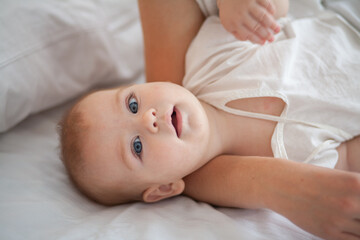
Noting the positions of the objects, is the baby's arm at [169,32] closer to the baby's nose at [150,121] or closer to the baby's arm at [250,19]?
the baby's arm at [250,19]

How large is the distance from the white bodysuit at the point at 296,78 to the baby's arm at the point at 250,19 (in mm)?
70

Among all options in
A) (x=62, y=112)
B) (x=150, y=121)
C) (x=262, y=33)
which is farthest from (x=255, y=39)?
(x=62, y=112)

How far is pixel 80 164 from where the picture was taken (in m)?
0.91

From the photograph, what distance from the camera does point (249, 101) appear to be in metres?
1.00

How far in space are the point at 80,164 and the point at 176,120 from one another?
11.6 inches

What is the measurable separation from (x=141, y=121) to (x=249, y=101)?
0.34 meters

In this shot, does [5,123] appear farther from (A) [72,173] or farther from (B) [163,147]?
(B) [163,147]

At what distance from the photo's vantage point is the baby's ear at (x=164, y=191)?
3.13 ft

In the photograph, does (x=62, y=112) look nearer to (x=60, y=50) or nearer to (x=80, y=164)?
(x=60, y=50)

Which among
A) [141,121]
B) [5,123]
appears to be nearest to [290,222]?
[141,121]

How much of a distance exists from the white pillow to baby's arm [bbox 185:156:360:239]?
62cm

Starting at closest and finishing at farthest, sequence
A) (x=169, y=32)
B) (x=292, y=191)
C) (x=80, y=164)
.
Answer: (x=292, y=191) < (x=80, y=164) < (x=169, y=32)

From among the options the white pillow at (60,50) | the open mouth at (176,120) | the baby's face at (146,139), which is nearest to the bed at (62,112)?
the white pillow at (60,50)

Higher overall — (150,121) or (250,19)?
(250,19)
